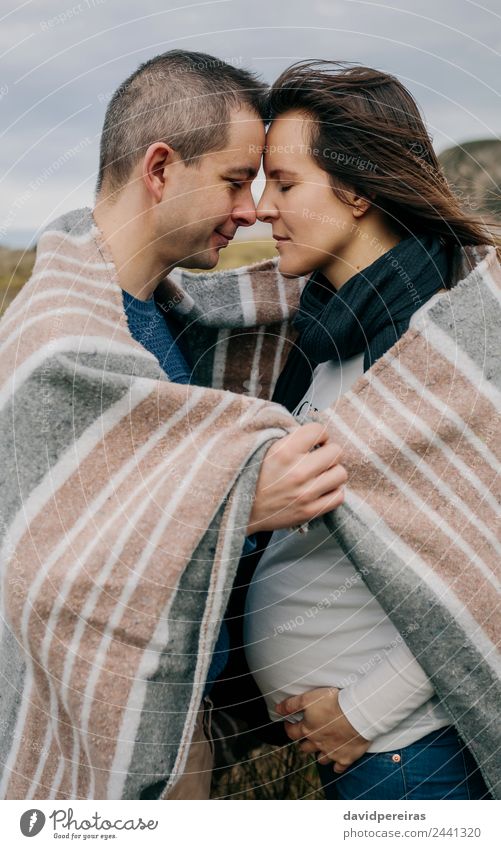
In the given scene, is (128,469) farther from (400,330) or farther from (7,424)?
(400,330)

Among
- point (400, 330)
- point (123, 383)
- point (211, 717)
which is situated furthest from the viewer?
point (211, 717)

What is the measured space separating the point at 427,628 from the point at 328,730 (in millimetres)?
255

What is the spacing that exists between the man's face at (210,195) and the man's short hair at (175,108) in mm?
20

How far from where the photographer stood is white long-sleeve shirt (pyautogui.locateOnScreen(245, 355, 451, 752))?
4.41ft

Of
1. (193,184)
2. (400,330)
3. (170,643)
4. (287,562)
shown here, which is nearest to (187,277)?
(193,184)

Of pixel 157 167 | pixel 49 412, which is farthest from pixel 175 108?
pixel 49 412

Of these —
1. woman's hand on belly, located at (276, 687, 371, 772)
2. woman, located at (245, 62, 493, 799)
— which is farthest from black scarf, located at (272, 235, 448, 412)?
woman's hand on belly, located at (276, 687, 371, 772)

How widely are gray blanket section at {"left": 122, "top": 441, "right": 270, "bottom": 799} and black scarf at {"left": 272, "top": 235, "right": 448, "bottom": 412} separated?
287 mm

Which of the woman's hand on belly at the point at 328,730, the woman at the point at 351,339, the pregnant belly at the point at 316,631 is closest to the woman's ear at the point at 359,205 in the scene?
the woman at the point at 351,339

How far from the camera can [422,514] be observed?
1315 mm

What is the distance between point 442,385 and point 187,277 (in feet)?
2.25

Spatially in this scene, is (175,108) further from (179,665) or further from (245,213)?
(179,665)

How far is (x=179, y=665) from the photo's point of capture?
1.30 meters

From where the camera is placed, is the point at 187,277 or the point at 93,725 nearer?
the point at 93,725
